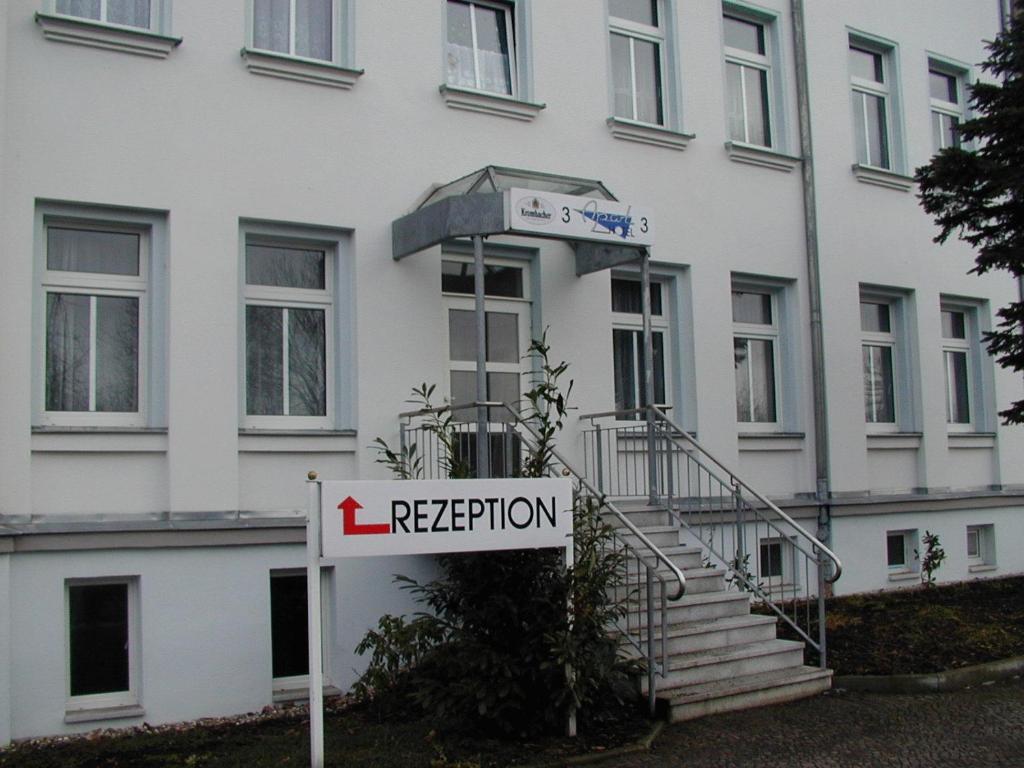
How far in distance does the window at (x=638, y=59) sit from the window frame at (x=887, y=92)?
9.51 ft

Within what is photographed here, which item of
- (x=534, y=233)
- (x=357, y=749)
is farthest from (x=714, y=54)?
(x=357, y=749)

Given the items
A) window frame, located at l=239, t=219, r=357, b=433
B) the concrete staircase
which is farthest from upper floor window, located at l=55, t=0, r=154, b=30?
the concrete staircase

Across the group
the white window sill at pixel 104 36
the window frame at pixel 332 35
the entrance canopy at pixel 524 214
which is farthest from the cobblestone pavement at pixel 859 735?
the white window sill at pixel 104 36

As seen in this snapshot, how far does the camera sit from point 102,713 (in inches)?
288

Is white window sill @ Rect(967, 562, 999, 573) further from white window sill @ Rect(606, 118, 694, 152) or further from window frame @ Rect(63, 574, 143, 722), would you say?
window frame @ Rect(63, 574, 143, 722)

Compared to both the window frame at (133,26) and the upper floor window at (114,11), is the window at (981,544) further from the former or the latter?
the upper floor window at (114,11)

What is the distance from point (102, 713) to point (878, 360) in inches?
355

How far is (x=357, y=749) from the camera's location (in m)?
6.51

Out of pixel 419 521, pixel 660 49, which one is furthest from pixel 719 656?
pixel 660 49

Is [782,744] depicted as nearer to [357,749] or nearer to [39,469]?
[357,749]

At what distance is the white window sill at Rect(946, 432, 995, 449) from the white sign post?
7.74m

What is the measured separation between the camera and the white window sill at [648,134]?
10242 millimetres

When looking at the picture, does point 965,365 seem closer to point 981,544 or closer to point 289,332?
point 981,544

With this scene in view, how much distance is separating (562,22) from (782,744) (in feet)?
21.2
